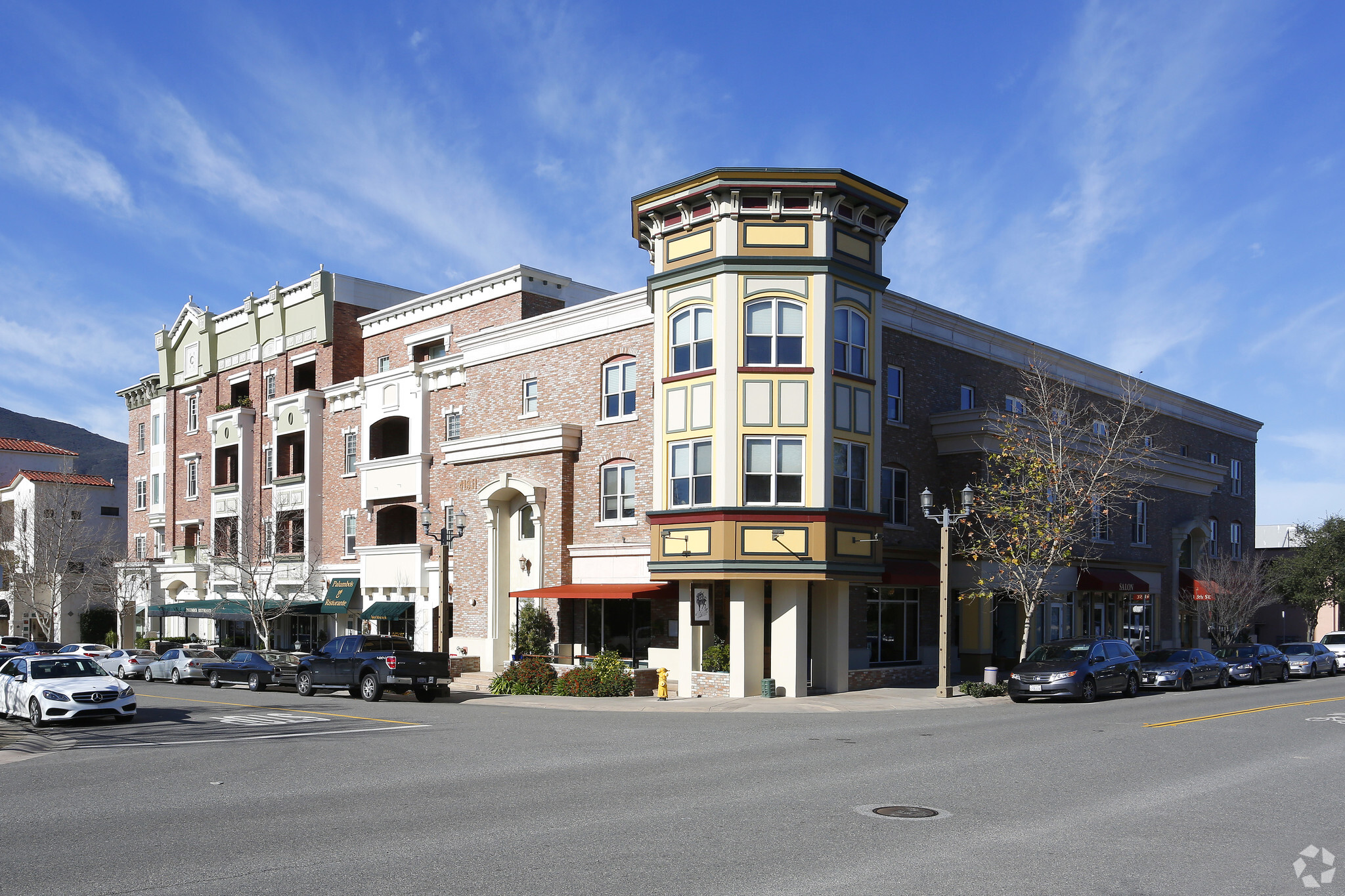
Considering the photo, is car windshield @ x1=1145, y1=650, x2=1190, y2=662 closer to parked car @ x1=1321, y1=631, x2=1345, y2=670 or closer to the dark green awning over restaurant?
parked car @ x1=1321, y1=631, x2=1345, y2=670

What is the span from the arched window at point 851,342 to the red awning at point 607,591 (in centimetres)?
801

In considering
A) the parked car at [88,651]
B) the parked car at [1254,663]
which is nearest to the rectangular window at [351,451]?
the parked car at [88,651]

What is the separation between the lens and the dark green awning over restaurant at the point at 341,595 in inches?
1833

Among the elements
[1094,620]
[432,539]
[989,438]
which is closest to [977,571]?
[989,438]

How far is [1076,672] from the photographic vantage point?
89.4ft

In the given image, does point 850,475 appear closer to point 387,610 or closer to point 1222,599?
point 387,610

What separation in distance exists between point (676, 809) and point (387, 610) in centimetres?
3374

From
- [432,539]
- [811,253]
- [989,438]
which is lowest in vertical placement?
[432,539]

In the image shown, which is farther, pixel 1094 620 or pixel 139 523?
pixel 139 523

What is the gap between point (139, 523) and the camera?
211 ft

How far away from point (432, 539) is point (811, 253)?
19827mm

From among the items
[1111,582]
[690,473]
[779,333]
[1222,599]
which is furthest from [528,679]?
[1222,599]

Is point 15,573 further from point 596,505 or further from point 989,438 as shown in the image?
point 989,438

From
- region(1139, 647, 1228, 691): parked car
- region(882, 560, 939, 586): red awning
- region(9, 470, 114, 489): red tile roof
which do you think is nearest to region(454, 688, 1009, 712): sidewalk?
region(882, 560, 939, 586): red awning
